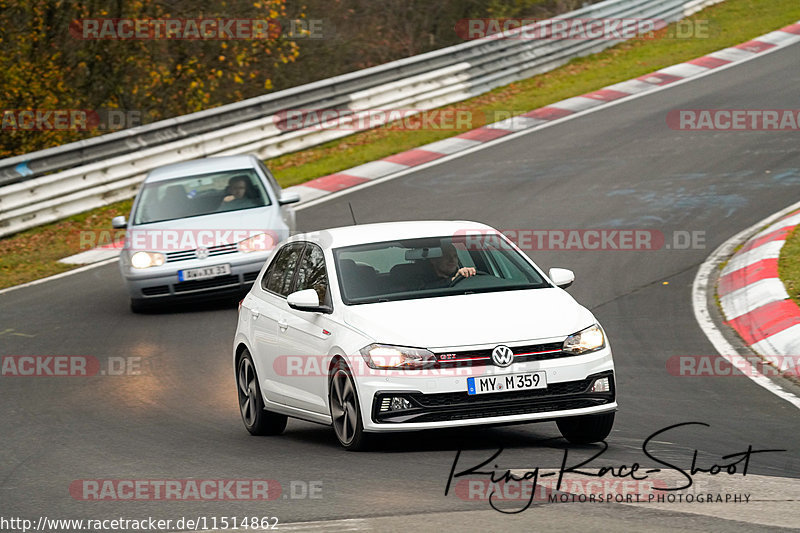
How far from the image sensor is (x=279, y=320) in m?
9.16

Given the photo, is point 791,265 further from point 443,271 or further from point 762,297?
point 443,271

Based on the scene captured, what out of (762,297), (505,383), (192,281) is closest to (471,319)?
(505,383)

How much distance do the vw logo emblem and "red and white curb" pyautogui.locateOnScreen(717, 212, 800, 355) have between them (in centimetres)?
378

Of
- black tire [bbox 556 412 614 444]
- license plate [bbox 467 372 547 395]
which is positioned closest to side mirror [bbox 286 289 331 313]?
license plate [bbox 467 372 547 395]

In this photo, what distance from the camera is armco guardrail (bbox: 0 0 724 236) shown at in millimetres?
21250

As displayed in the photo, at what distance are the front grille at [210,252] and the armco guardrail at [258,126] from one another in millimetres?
6593

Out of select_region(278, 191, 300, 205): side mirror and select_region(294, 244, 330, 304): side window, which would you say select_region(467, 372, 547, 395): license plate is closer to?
select_region(294, 244, 330, 304): side window

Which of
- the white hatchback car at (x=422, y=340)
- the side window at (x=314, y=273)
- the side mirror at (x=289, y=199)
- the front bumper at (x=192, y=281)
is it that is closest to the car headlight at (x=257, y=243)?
the front bumper at (x=192, y=281)

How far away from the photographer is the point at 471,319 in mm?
7773

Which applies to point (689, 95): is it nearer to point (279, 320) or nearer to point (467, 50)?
point (467, 50)

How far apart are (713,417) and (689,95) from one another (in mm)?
15849

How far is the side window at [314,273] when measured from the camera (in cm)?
874

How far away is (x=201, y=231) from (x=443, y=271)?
7.04 meters

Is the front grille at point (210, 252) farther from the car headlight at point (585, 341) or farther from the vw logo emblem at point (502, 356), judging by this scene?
the vw logo emblem at point (502, 356)
